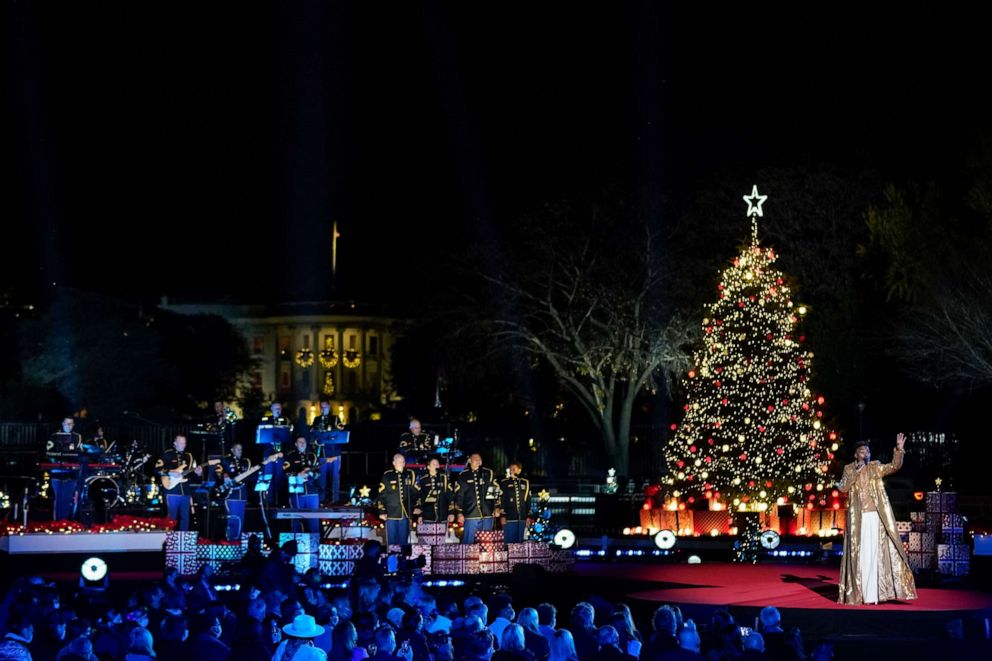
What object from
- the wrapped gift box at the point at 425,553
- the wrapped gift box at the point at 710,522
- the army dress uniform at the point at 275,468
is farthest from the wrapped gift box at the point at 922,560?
the army dress uniform at the point at 275,468

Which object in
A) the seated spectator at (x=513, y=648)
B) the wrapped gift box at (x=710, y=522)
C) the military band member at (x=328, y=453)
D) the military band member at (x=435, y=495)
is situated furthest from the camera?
the wrapped gift box at (x=710, y=522)

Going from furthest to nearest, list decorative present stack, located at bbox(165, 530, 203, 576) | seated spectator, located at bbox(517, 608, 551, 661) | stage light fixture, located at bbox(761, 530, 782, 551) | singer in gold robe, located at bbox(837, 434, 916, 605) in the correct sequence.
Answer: stage light fixture, located at bbox(761, 530, 782, 551), decorative present stack, located at bbox(165, 530, 203, 576), singer in gold robe, located at bbox(837, 434, 916, 605), seated spectator, located at bbox(517, 608, 551, 661)

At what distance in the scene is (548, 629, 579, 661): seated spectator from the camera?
1057 centimetres

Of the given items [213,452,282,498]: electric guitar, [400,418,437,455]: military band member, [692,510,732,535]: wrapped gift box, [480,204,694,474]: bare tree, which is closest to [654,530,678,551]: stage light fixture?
[692,510,732,535]: wrapped gift box

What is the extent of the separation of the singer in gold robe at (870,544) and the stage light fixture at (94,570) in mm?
9070

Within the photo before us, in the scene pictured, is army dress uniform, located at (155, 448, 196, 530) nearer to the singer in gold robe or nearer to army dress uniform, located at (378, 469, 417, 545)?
army dress uniform, located at (378, 469, 417, 545)

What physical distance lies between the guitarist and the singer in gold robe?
11016 millimetres

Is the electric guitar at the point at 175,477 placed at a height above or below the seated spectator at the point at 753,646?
above

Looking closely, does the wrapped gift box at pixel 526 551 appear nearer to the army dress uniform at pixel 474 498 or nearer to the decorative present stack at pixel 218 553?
the army dress uniform at pixel 474 498

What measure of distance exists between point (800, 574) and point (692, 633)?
1283 centimetres

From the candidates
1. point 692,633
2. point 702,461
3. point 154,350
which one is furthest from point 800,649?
point 154,350

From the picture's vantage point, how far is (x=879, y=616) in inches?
692

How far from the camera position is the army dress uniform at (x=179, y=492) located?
25.2 metres

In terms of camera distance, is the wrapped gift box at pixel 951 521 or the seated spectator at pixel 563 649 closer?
the seated spectator at pixel 563 649
